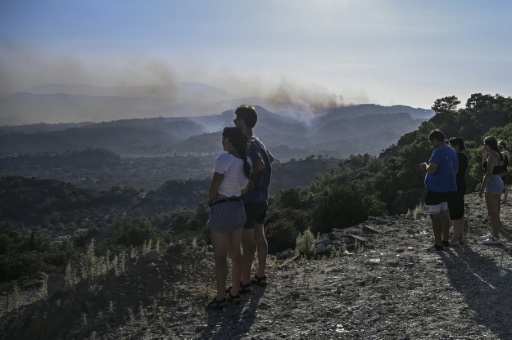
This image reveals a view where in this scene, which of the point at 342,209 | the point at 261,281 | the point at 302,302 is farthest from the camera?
the point at 342,209

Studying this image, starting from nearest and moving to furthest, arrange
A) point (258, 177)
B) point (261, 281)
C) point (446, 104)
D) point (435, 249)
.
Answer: point (258, 177) → point (261, 281) → point (435, 249) → point (446, 104)

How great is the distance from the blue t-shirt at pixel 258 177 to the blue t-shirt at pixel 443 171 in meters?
3.14

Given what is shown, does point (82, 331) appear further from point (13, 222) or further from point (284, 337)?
point (13, 222)

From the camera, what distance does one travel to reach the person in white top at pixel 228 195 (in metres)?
4.78

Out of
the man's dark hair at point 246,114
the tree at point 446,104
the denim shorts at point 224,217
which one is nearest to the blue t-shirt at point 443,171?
the man's dark hair at point 246,114

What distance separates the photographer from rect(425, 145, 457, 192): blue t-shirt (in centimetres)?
710

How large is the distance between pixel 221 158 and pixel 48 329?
3067 mm

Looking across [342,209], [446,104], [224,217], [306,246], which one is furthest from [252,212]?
[446,104]

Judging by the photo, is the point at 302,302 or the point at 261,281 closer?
the point at 302,302

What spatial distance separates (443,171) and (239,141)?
3927 millimetres

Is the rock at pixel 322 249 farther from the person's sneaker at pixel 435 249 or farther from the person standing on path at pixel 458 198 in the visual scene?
the person standing on path at pixel 458 198

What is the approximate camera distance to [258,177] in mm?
5246

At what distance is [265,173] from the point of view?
17.6ft

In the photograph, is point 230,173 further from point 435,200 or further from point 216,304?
point 435,200
